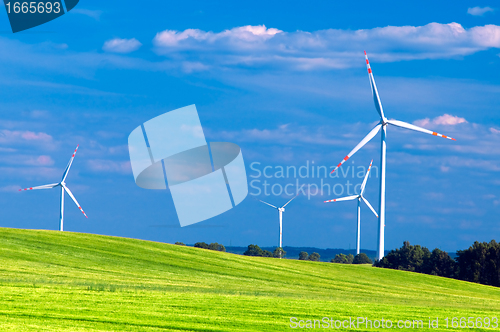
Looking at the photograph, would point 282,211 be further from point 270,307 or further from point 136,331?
point 136,331

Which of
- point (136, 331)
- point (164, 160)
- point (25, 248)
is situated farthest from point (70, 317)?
point (25, 248)

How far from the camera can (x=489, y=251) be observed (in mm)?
52875

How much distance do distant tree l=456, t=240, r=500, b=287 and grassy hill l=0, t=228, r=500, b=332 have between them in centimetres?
910

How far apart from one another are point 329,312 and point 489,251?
1711 inches

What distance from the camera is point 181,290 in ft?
72.1

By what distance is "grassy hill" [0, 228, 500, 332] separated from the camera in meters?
13.3

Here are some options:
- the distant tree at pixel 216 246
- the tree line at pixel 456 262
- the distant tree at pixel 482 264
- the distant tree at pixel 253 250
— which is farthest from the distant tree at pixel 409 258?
the distant tree at pixel 216 246

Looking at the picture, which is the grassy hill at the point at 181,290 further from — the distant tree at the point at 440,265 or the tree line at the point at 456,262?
the distant tree at the point at 440,265

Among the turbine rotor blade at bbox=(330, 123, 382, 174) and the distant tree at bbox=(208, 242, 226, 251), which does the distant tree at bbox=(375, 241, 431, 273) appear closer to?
the turbine rotor blade at bbox=(330, 123, 382, 174)

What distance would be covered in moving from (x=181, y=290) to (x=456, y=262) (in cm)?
4389

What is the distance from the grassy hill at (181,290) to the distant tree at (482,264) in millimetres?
9102

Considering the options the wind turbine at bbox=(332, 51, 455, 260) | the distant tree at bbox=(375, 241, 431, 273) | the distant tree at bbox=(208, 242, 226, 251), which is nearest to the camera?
the wind turbine at bbox=(332, 51, 455, 260)

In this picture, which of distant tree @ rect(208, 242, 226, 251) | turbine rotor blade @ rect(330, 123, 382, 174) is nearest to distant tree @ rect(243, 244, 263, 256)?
distant tree @ rect(208, 242, 226, 251)

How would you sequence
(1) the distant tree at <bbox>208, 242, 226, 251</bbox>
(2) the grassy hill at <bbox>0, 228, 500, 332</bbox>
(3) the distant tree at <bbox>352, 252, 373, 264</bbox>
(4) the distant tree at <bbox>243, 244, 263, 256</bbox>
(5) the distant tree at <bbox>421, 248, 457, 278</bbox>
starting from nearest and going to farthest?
1. (2) the grassy hill at <bbox>0, 228, 500, 332</bbox>
2. (5) the distant tree at <bbox>421, 248, 457, 278</bbox>
3. (3) the distant tree at <bbox>352, 252, 373, 264</bbox>
4. (4) the distant tree at <bbox>243, 244, 263, 256</bbox>
5. (1) the distant tree at <bbox>208, 242, 226, 251</bbox>
